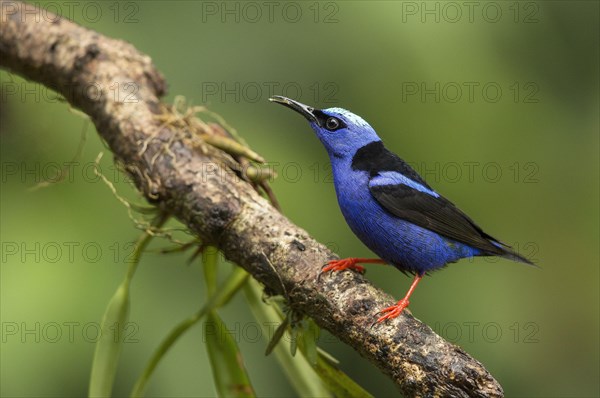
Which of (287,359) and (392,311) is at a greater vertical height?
(392,311)

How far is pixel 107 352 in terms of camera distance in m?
3.10

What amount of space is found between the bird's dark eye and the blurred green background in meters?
0.28

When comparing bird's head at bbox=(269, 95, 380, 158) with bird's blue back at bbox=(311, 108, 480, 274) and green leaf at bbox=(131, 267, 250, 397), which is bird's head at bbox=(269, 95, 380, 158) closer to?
bird's blue back at bbox=(311, 108, 480, 274)

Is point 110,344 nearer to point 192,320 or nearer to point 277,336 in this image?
point 192,320

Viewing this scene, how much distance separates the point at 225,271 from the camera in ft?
12.7

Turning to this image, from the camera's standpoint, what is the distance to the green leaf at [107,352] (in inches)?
120

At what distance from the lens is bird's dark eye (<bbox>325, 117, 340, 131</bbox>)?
3.93 meters

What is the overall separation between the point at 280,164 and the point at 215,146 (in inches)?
14.5

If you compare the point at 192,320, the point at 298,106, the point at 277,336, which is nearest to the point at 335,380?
the point at 277,336

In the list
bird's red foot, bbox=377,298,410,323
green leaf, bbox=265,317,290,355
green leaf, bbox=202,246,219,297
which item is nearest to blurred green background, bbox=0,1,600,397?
green leaf, bbox=202,246,219,297

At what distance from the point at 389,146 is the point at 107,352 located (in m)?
2.00

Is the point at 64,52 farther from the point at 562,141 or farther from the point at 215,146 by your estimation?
the point at 562,141

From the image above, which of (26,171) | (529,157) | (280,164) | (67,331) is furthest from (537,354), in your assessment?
(26,171)

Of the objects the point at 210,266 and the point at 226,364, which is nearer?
the point at 226,364
